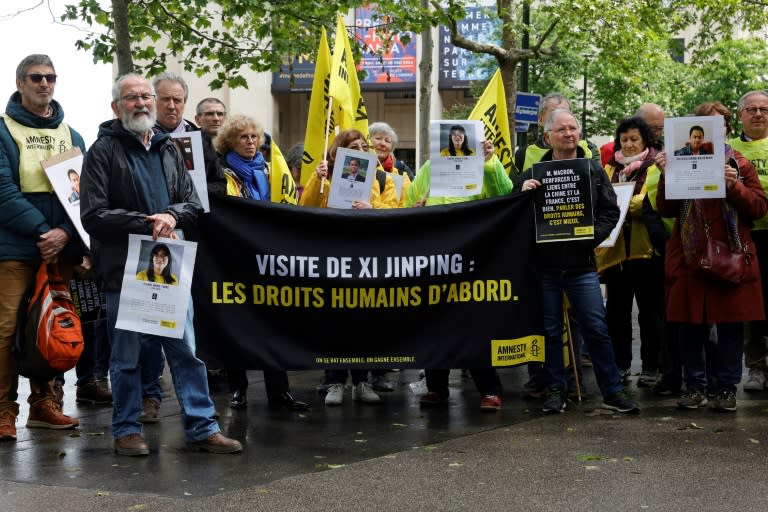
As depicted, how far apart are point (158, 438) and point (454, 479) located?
219 centimetres

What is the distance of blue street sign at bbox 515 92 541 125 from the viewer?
65.7ft

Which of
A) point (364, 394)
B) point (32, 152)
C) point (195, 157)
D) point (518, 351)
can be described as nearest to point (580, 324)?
point (518, 351)

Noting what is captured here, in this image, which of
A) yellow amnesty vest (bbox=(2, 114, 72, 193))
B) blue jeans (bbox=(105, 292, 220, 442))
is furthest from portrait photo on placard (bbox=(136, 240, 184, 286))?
yellow amnesty vest (bbox=(2, 114, 72, 193))

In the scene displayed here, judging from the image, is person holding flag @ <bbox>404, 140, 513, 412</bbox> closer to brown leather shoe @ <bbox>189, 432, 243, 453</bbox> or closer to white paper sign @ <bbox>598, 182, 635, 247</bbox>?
white paper sign @ <bbox>598, 182, 635, 247</bbox>

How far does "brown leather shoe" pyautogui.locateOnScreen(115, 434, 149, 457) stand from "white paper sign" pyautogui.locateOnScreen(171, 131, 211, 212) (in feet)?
5.19

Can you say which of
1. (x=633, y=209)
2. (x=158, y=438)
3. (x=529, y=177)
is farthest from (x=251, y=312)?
(x=633, y=209)

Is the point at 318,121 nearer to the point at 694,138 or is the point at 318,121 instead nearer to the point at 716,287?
the point at 694,138

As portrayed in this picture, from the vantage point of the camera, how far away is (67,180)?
7168 mm

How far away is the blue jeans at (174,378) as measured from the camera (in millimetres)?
6391

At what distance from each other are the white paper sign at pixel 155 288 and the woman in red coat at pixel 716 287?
134 inches

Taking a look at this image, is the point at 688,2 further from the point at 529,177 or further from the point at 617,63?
the point at 529,177

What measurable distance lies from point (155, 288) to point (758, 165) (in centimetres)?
472

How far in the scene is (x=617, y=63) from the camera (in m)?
22.1

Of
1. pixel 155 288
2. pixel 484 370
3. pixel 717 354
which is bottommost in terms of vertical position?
pixel 484 370
